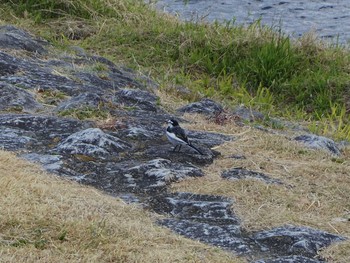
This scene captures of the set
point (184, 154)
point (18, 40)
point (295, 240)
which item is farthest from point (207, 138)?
point (18, 40)

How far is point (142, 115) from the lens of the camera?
21.4 feet

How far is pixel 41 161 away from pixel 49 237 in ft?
4.29

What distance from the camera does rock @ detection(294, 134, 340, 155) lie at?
20.1 feet

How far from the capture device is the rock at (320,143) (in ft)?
20.1

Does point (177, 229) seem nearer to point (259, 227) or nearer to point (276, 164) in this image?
point (259, 227)

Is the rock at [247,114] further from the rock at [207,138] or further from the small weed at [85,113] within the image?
the small weed at [85,113]

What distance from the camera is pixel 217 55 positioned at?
29.5ft

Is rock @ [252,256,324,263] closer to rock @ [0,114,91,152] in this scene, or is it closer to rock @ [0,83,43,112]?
rock @ [0,114,91,152]

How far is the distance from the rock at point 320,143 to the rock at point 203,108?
94cm

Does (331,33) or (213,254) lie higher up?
(213,254)

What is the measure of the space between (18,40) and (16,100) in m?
1.93

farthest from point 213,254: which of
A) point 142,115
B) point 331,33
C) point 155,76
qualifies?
point 331,33

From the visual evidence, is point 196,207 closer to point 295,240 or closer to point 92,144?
point 295,240

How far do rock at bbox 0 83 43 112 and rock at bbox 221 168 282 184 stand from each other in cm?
193
